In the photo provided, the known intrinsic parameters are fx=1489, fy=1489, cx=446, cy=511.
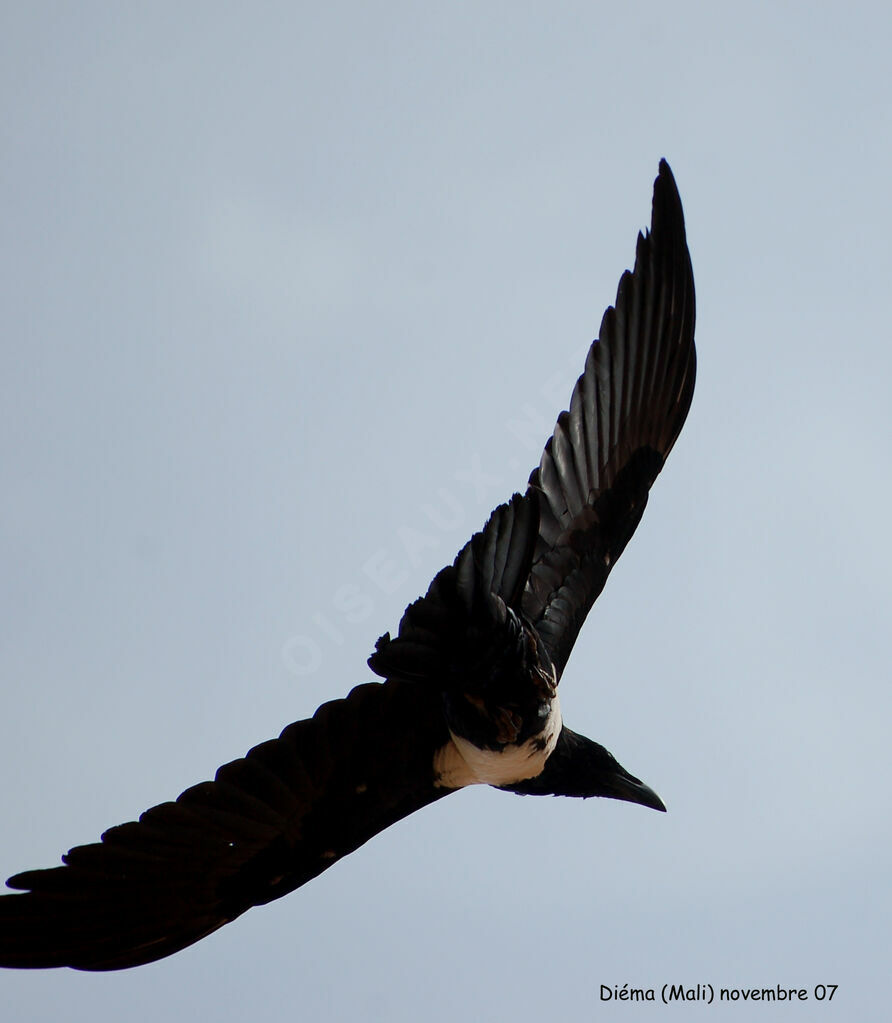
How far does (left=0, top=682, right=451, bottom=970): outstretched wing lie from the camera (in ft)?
22.4

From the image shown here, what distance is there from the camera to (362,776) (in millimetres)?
7059

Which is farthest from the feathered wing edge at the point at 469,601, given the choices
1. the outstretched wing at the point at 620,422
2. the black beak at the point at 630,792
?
the black beak at the point at 630,792

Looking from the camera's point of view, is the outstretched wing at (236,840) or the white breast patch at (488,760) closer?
the outstretched wing at (236,840)

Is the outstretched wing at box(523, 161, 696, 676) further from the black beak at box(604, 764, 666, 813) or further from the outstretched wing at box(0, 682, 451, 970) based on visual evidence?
the outstretched wing at box(0, 682, 451, 970)

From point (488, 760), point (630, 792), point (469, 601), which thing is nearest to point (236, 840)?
point (488, 760)

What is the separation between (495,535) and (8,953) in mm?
2926

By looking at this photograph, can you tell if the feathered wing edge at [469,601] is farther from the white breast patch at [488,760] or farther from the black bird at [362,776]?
the white breast patch at [488,760]

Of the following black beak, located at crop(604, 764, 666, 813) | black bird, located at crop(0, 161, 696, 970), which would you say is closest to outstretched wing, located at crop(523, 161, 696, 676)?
black bird, located at crop(0, 161, 696, 970)

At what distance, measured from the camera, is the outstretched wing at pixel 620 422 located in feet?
26.7

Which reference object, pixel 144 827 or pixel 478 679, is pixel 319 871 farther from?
pixel 478 679

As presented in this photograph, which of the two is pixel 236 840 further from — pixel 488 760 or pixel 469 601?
pixel 469 601

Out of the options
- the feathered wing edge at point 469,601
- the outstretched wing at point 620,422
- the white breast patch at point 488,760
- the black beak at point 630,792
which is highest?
the outstretched wing at point 620,422

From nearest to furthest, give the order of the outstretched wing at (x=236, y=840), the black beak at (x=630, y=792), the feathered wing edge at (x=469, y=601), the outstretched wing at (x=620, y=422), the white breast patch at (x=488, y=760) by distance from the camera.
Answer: the feathered wing edge at (x=469, y=601), the outstretched wing at (x=236, y=840), the white breast patch at (x=488, y=760), the black beak at (x=630, y=792), the outstretched wing at (x=620, y=422)

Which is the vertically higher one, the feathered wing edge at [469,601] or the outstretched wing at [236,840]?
the feathered wing edge at [469,601]
